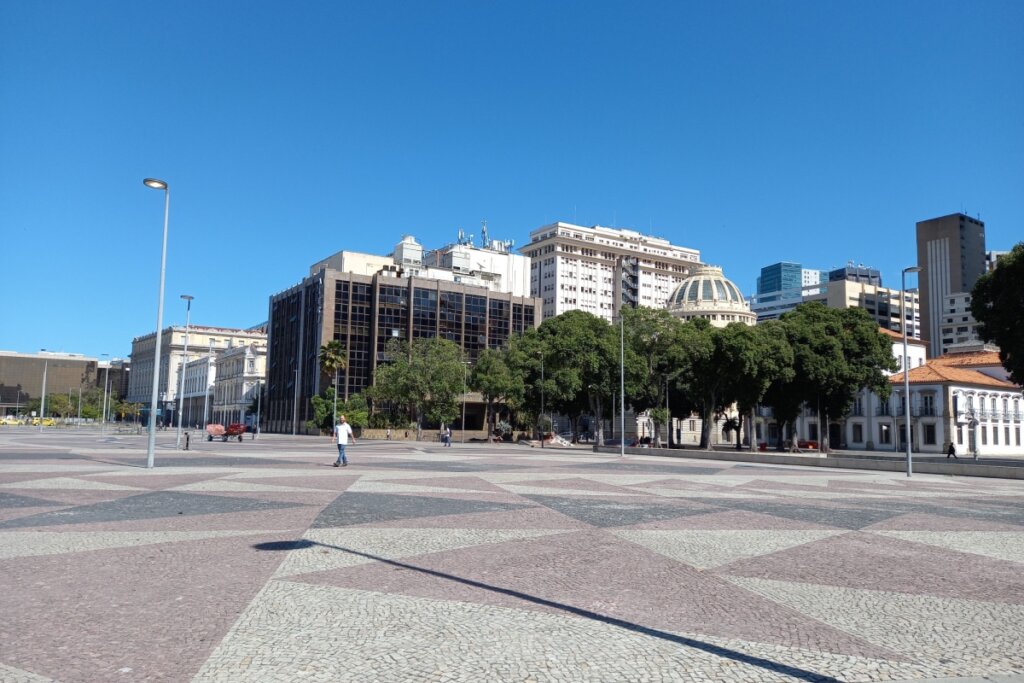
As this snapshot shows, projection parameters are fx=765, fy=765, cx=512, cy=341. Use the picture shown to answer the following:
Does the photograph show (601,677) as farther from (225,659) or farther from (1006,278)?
(1006,278)

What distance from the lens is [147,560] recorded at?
29.9ft

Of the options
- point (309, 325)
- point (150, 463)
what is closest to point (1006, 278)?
point (150, 463)

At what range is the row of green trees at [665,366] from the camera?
58.8 meters

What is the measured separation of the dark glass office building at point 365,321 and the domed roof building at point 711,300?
29.2m

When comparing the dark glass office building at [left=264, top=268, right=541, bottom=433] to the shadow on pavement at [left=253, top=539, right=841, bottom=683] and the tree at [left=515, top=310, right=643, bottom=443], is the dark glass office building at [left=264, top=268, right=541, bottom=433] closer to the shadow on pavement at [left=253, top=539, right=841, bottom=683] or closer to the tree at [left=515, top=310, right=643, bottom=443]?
the tree at [left=515, top=310, right=643, bottom=443]

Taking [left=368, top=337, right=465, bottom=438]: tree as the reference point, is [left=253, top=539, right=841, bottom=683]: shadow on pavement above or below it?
below

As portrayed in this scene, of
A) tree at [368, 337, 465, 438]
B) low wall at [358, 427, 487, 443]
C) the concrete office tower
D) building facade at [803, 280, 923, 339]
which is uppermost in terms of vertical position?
the concrete office tower

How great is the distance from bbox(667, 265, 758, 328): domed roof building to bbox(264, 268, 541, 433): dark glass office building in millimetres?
29236

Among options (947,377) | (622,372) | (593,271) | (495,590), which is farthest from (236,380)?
(495,590)

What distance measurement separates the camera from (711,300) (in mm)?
126875

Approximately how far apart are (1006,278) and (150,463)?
44751 millimetres

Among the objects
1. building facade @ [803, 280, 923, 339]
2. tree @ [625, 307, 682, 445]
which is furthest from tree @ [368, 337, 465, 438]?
building facade @ [803, 280, 923, 339]

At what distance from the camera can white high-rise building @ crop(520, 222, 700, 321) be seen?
15225cm

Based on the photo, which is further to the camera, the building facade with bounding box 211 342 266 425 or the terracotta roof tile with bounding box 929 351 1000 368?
the building facade with bounding box 211 342 266 425
